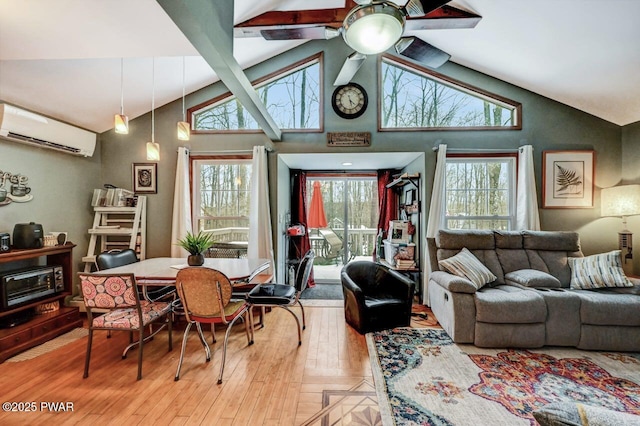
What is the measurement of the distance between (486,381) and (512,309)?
0.81m

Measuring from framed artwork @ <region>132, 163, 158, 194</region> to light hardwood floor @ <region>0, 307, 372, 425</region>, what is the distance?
1937mm

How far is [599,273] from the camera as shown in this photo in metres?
2.93

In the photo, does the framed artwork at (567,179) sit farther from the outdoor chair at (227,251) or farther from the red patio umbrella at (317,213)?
the outdoor chair at (227,251)

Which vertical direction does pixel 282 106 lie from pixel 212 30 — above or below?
above

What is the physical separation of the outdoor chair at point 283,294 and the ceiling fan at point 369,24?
1.97m

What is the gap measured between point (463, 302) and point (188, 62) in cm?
395

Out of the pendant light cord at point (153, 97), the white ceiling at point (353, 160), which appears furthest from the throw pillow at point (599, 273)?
the pendant light cord at point (153, 97)

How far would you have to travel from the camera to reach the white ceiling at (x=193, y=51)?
1.88 m

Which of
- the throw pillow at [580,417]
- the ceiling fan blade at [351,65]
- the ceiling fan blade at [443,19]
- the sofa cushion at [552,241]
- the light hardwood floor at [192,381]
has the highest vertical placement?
the ceiling fan blade at [443,19]

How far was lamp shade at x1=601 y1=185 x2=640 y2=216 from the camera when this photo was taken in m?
3.22

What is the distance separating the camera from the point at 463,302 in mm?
2758

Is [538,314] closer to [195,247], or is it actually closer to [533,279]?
[533,279]

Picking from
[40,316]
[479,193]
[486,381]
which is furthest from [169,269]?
[479,193]

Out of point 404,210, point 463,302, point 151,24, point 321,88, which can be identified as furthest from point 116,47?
point 404,210
